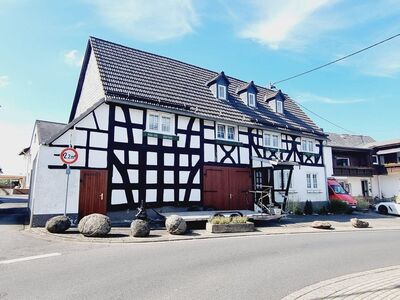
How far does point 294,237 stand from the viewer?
11.1 m

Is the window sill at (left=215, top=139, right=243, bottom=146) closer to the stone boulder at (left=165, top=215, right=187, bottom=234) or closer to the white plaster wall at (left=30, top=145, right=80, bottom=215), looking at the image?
the stone boulder at (left=165, top=215, right=187, bottom=234)

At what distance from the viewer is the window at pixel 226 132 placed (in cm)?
1756

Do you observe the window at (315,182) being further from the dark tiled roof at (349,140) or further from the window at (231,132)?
the dark tiled roof at (349,140)

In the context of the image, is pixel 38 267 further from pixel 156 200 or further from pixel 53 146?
pixel 156 200

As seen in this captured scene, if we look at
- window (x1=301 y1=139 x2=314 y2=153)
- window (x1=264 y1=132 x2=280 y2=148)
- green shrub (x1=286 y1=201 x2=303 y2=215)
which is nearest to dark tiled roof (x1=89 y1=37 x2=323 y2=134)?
window (x1=264 y1=132 x2=280 y2=148)

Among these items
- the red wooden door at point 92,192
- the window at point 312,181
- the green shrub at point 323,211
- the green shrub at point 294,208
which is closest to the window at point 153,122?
the red wooden door at point 92,192

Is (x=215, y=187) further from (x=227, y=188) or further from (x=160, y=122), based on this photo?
(x=160, y=122)

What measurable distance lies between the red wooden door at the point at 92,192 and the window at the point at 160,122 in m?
3.34

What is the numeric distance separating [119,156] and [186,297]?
9.70 metres

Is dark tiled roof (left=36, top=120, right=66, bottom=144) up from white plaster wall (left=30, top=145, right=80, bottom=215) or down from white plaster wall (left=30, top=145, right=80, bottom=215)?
up

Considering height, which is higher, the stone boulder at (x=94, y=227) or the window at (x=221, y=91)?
the window at (x=221, y=91)

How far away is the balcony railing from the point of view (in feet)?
106

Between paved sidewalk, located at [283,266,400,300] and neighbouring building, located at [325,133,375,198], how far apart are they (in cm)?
2731

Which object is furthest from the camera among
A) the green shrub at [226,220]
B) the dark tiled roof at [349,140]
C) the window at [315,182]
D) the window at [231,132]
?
the dark tiled roof at [349,140]
